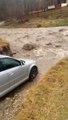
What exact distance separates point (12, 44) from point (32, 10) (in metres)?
13.9

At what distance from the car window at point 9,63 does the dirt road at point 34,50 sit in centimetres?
111

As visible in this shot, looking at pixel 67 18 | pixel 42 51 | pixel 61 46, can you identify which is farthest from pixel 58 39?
pixel 67 18

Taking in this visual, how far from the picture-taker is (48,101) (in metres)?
9.24

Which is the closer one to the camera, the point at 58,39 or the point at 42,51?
the point at 42,51

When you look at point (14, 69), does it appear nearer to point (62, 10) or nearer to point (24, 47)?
point (24, 47)

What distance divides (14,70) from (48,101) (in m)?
2.08

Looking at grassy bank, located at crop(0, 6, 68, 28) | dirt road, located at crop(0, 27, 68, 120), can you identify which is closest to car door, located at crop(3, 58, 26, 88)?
dirt road, located at crop(0, 27, 68, 120)

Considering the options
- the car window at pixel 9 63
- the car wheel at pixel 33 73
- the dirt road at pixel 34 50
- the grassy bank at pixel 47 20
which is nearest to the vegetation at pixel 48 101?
the dirt road at pixel 34 50

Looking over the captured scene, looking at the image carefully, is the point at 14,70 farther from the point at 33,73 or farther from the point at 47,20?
the point at 47,20

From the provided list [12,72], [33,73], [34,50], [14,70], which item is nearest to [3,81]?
[12,72]

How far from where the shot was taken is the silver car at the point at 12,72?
10.1 metres

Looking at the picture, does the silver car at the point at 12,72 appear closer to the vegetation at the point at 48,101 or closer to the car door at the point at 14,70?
the car door at the point at 14,70

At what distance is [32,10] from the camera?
34.2 meters

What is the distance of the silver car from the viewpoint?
1007cm
